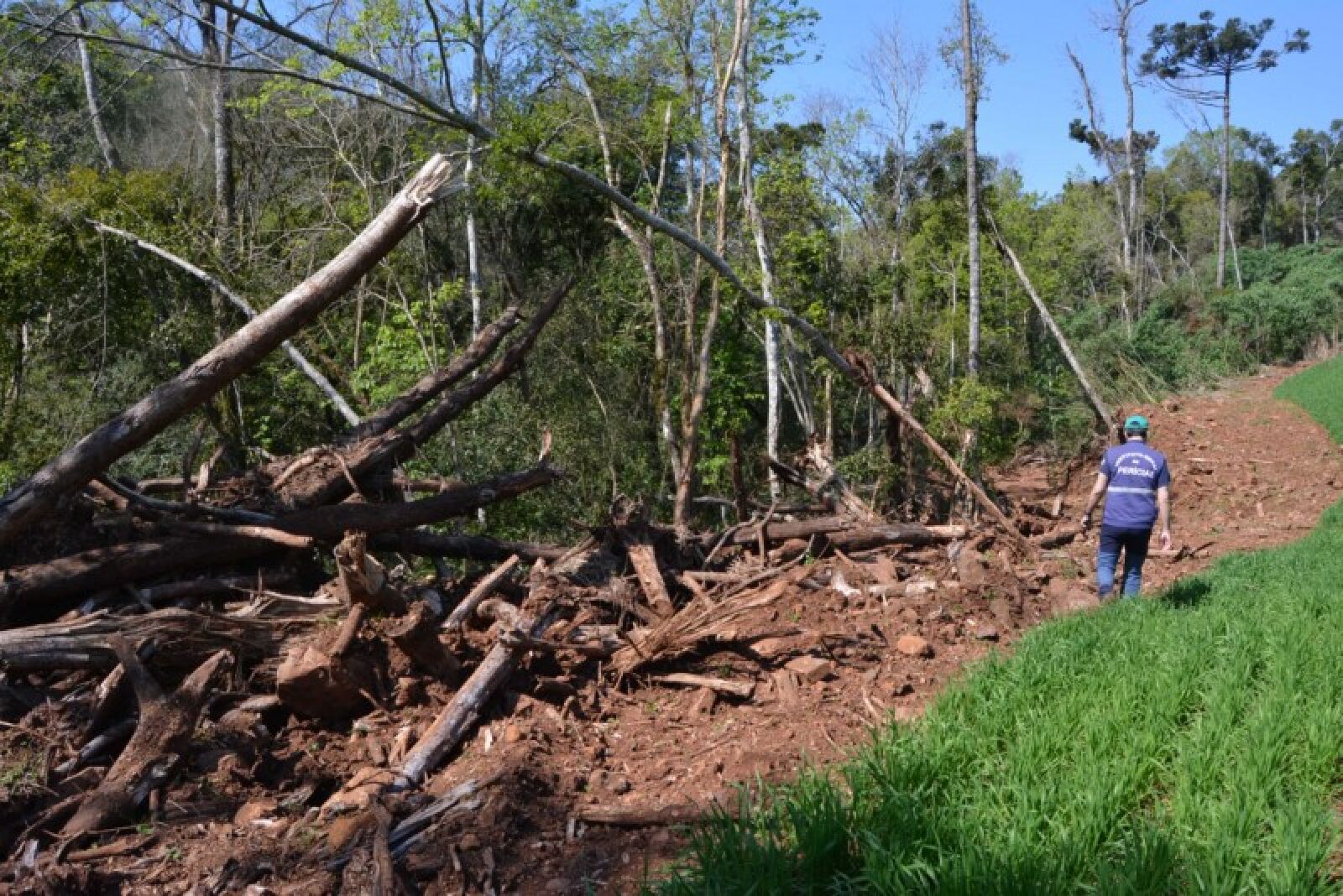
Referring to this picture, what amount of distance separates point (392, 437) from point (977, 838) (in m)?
5.50

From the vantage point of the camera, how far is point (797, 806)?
3947 millimetres

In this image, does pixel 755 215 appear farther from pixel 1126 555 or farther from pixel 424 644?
pixel 424 644

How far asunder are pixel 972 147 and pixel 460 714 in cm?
1198

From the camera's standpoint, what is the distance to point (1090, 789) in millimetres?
3816

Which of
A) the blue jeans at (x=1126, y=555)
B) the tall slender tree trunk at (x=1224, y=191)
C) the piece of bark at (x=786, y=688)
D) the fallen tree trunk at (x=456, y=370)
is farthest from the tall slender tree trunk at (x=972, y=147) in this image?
the tall slender tree trunk at (x=1224, y=191)

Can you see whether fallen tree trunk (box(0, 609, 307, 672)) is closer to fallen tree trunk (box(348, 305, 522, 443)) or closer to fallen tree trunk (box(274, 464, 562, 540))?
fallen tree trunk (box(274, 464, 562, 540))

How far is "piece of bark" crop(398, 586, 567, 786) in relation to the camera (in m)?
5.16

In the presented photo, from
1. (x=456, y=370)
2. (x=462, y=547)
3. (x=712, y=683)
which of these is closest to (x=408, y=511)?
(x=462, y=547)

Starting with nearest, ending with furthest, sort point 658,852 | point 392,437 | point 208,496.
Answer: point 658,852, point 208,496, point 392,437

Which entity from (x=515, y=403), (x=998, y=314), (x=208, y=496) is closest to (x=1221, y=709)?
(x=208, y=496)

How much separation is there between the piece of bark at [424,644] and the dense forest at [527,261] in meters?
2.42

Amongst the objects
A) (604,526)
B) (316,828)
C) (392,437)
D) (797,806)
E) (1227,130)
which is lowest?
(316,828)

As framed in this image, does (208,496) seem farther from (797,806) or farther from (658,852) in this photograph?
(797,806)

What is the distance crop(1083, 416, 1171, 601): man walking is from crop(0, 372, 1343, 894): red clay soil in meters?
0.55
